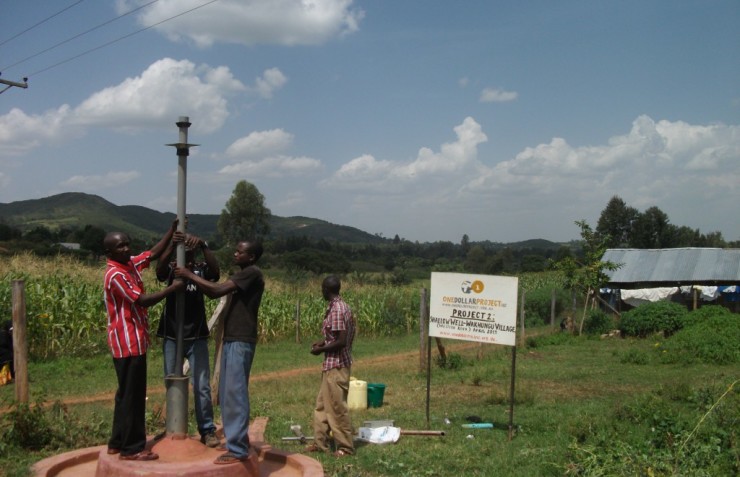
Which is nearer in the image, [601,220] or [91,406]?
[91,406]

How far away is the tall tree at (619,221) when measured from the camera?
77.4 m

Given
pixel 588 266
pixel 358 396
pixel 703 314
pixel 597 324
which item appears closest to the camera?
pixel 358 396

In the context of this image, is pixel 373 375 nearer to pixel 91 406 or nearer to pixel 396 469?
pixel 91 406

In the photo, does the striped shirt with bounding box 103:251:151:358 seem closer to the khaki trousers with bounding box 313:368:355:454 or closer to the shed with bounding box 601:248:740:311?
the khaki trousers with bounding box 313:368:355:454

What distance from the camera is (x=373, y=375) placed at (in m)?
15.1

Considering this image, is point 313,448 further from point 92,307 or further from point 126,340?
point 92,307

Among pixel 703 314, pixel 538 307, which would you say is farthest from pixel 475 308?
pixel 538 307

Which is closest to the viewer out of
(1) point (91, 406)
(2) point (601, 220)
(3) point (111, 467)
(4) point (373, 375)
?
(3) point (111, 467)

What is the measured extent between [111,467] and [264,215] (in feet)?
175

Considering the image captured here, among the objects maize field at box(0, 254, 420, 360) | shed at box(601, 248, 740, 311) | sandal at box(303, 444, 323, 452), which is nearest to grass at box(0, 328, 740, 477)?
sandal at box(303, 444, 323, 452)

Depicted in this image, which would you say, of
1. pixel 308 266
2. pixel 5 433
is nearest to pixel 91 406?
pixel 5 433

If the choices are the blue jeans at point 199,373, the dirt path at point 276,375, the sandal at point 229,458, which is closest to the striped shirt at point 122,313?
the blue jeans at point 199,373

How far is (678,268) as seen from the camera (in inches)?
1152

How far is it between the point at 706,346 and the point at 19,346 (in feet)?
49.1
